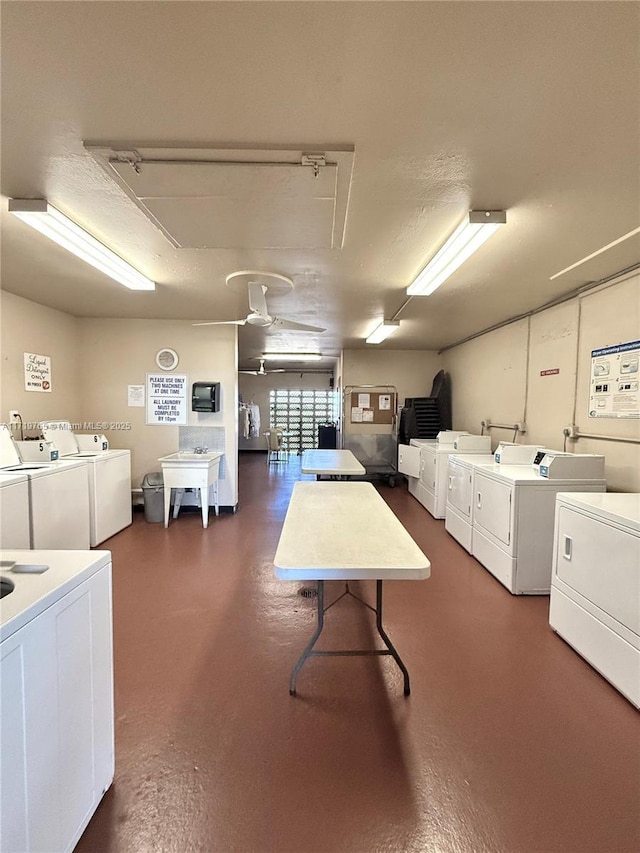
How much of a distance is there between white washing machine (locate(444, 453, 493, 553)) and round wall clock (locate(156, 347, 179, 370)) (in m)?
3.90

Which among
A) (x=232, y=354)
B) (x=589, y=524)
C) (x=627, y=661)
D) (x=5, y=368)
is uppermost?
(x=232, y=354)

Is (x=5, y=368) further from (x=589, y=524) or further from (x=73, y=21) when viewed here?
(x=589, y=524)

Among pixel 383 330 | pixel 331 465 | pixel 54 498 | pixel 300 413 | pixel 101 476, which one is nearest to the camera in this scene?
pixel 54 498

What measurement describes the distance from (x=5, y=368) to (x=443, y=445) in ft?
17.8

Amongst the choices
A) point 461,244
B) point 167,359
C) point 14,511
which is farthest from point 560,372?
point 14,511

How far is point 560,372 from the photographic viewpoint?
382 cm

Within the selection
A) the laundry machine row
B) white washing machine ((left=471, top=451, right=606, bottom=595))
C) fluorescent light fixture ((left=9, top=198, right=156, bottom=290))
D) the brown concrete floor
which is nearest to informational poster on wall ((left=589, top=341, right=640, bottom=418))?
white washing machine ((left=471, top=451, right=606, bottom=595))

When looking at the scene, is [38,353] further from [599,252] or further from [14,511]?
[599,252]

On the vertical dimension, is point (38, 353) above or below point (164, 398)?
above

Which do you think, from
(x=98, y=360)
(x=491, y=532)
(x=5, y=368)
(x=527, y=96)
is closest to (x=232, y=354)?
(x=98, y=360)

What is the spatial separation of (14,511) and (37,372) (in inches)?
79.3

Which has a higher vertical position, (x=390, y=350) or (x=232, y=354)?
(x=390, y=350)

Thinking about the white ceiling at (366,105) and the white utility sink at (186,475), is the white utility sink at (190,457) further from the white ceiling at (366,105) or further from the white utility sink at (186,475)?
the white ceiling at (366,105)

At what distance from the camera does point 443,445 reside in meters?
5.59
